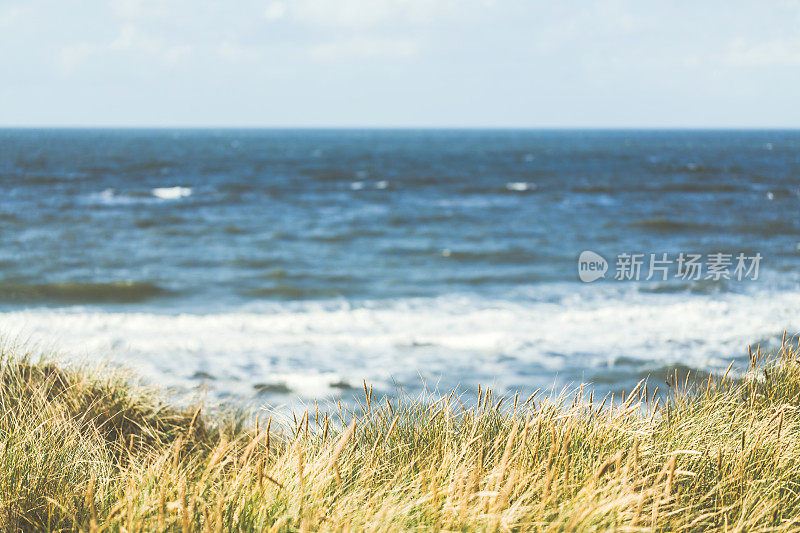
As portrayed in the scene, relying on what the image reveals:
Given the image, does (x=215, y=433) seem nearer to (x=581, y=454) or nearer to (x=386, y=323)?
(x=581, y=454)

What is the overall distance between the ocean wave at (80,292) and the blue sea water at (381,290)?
0.06 metres

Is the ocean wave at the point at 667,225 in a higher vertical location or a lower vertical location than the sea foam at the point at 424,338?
→ higher

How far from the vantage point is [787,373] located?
4.15 metres

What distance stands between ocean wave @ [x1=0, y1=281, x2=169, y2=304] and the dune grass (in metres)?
8.52

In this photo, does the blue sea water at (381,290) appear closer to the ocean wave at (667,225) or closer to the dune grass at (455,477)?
the ocean wave at (667,225)

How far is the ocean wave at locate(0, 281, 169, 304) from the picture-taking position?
469 inches

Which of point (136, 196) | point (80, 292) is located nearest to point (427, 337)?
point (80, 292)

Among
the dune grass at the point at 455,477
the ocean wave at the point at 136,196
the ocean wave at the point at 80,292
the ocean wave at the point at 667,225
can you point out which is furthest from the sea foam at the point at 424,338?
the ocean wave at the point at 136,196

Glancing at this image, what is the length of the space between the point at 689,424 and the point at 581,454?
34.7 inches

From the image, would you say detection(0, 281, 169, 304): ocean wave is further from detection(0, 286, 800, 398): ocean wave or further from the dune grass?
the dune grass

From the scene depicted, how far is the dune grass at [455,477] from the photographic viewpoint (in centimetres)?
235

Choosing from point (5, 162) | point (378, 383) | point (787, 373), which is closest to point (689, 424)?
point (787, 373)

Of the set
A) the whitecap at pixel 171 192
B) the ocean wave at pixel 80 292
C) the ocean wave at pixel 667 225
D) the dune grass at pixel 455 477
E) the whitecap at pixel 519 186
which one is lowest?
the ocean wave at pixel 80 292

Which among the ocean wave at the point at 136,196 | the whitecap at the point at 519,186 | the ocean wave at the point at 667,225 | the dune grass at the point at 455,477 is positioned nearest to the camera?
the dune grass at the point at 455,477
